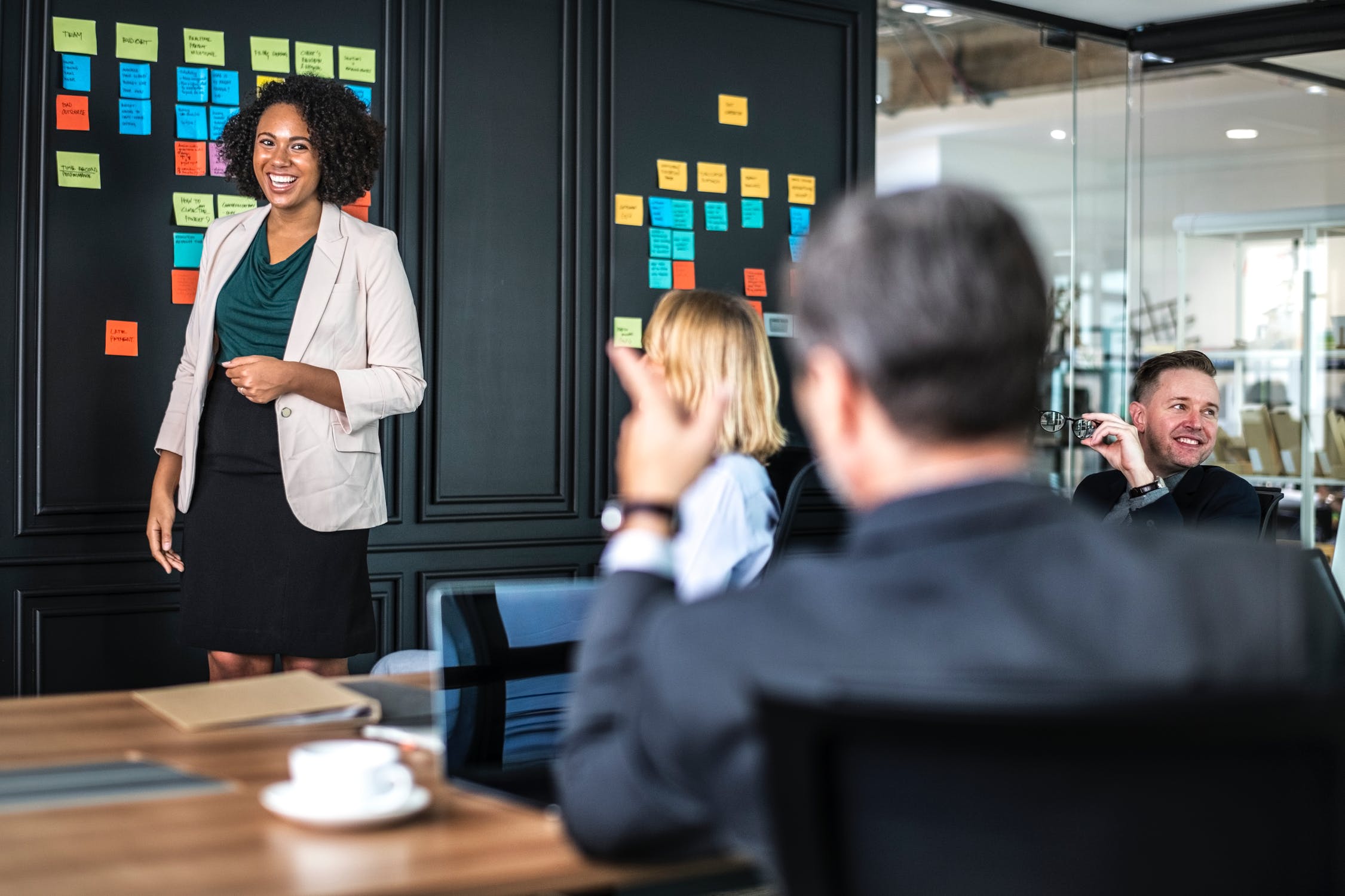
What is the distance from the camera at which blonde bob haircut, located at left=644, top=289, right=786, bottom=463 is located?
250 cm

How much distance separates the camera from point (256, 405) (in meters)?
2.97

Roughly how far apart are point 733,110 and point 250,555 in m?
2.47

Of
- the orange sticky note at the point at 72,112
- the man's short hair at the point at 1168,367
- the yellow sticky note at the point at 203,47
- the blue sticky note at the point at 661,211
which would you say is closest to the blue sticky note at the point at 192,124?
the yellow sticky note at the point at 203,47

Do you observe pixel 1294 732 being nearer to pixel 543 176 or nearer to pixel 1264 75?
pixel 543 176

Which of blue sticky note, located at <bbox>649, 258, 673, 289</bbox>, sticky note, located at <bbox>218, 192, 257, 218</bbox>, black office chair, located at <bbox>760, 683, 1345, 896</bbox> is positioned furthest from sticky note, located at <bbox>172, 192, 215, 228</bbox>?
black office chair, located at <bbox>760, 683, 1345, 896</bbox>

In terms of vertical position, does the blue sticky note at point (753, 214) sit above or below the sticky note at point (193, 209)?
above

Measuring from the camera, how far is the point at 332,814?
1.24 metres

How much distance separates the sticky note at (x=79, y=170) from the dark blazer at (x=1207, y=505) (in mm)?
2755

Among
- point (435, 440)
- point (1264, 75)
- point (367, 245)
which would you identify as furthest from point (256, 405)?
point (1264, 75)

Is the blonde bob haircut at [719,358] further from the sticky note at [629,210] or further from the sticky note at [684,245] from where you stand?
the sticky note at [684,245]

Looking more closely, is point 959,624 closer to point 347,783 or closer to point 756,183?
point 347,783

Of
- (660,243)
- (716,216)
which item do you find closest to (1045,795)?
(660,243)

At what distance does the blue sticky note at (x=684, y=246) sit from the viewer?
453 cm

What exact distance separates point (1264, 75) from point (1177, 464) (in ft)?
10.2
